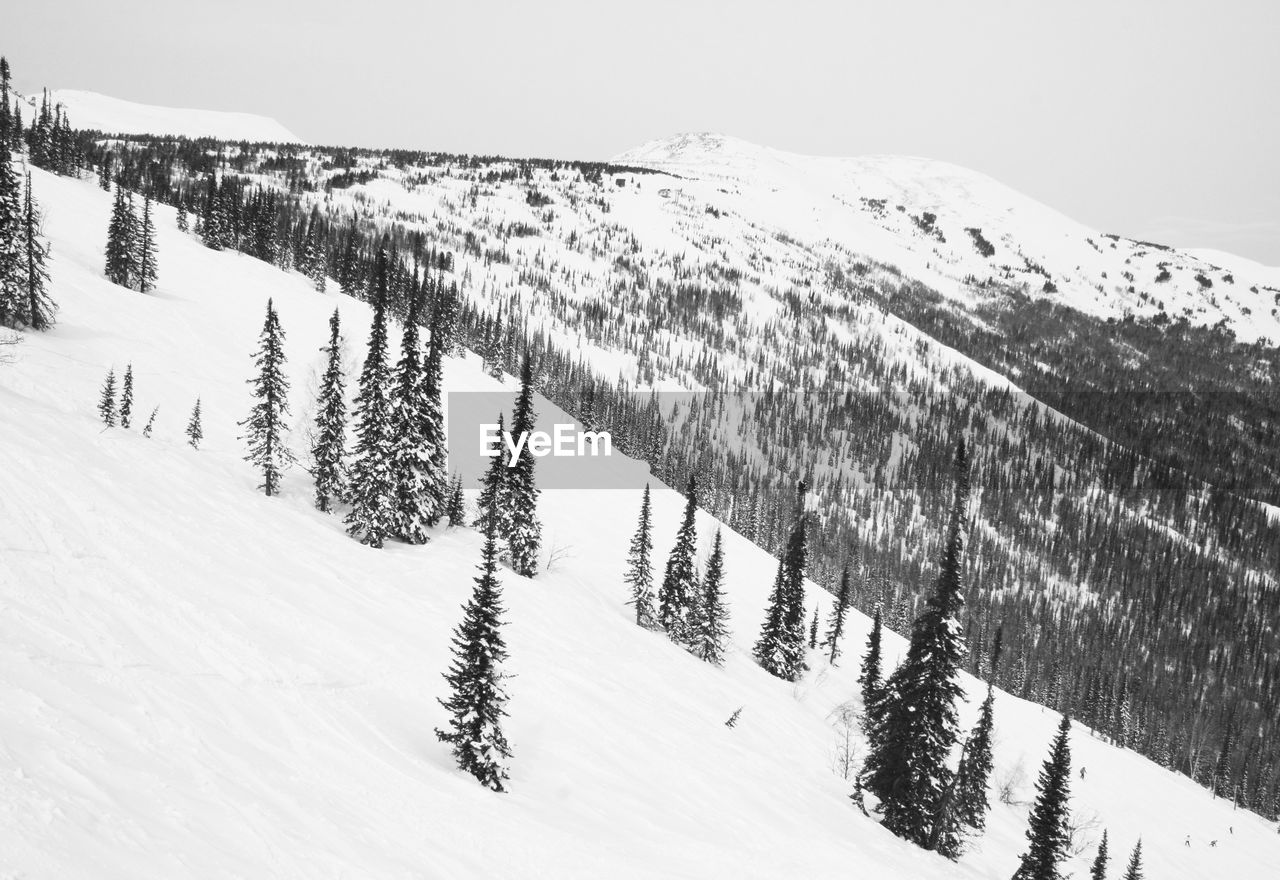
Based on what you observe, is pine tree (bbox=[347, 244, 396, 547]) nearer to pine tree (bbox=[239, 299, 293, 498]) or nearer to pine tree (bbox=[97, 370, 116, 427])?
pine tree (bbox=[239, 299, 293, 498])

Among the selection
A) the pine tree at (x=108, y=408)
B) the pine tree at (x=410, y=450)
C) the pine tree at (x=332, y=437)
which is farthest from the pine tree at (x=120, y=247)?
the pine tree at (x=410, y=450)

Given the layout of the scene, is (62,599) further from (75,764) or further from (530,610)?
(530,610)

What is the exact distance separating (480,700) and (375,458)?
73.9 feet

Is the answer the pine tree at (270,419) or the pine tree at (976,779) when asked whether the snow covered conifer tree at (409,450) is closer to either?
the pine tree at (270,419)

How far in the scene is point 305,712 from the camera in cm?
1495

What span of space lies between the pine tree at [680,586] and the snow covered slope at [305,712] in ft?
21.8

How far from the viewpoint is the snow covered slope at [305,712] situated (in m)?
9.34

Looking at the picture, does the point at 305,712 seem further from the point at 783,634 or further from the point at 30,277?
the point at 30,277

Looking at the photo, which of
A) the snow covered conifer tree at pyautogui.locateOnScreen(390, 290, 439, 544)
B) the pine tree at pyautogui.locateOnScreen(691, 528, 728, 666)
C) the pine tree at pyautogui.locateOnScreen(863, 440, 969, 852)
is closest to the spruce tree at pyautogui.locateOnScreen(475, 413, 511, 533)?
the snow covered conifer tree at pyautogui.locateOnScreen(390, 290, 439, 544)

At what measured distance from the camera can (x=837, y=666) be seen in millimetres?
65500

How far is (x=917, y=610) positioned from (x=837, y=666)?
91998 mm

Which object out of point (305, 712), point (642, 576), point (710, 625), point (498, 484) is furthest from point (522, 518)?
point (305, 712)

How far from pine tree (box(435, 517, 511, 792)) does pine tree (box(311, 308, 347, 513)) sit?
24.0 meters

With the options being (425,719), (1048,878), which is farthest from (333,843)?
(1048,878)
